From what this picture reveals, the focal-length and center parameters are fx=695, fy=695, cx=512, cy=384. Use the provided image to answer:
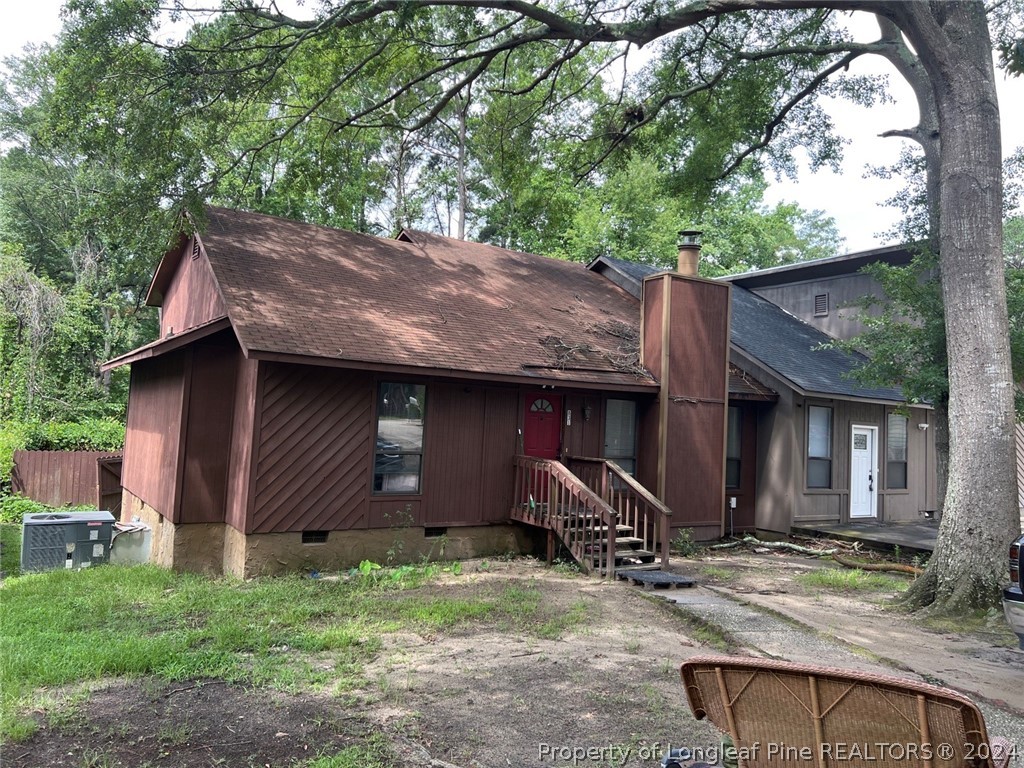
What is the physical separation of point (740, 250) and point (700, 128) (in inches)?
758

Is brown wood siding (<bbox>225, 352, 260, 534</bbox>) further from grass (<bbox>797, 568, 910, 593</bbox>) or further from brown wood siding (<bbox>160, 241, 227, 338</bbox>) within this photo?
grass (<bbox>797, 568, 910, 593</bbox>)

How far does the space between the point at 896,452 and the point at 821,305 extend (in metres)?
4.21

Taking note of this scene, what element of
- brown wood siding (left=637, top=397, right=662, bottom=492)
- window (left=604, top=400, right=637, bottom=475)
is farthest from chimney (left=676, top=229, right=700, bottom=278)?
window (left=604, top=400, right=637, bottom=475)

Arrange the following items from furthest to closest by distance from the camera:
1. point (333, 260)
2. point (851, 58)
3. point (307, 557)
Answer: point (851, 58) < point (333, 260) < point (307, 557)

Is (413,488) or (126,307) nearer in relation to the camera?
(413,488)

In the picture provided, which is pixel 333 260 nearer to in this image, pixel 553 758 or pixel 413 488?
pixel 413 488

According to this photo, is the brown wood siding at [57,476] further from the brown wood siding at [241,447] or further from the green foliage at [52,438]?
the brown wood siding at [241,447]

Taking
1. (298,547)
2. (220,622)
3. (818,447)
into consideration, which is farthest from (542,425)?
(818,447)

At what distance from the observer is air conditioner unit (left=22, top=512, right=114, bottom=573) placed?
8812 millimetres

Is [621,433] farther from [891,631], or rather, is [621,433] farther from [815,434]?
[891,631]

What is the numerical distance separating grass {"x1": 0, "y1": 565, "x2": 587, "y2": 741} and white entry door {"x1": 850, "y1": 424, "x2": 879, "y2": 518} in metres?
8.85

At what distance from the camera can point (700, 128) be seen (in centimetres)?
1352

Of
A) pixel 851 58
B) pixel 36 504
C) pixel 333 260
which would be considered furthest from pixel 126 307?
pixel 851 58

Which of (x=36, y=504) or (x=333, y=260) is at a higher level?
(x=333, y=260)
